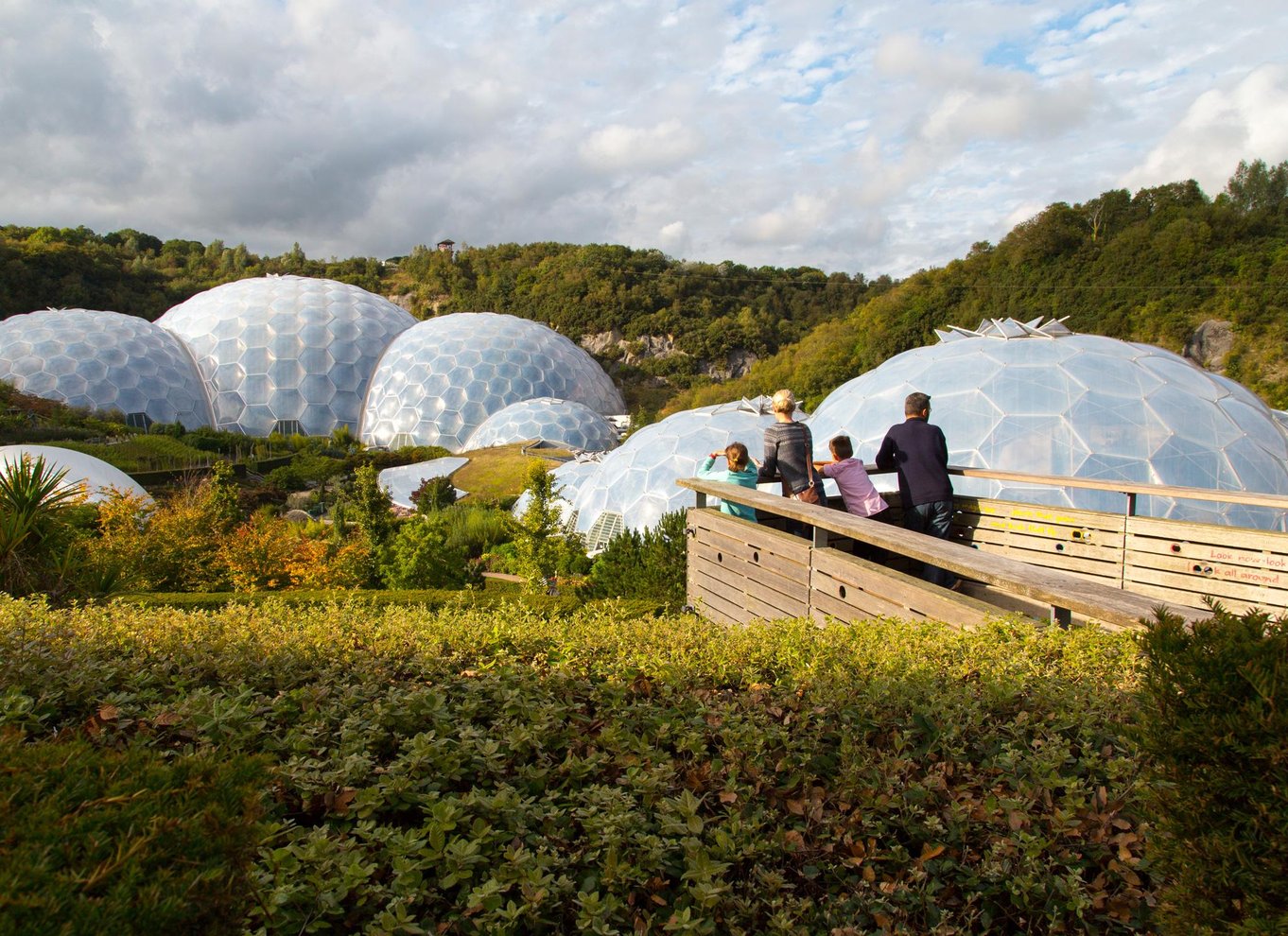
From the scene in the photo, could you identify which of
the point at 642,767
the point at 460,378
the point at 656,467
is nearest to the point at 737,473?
the point at 642,767

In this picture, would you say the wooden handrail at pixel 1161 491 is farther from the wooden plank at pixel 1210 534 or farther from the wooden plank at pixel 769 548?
the wooden plank at pixel 769 548

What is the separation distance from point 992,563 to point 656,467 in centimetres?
1146

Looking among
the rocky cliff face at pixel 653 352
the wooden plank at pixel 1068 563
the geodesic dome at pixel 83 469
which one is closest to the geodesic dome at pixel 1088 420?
the wooden plank at pixel 1068 563

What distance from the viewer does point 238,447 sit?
29.4m

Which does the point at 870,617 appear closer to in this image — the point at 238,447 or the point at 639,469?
the point at 639,469

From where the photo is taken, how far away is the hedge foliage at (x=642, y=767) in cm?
194

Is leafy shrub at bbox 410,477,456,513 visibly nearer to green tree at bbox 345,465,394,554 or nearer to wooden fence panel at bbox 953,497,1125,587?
green tree at bbox 345,465,394,554

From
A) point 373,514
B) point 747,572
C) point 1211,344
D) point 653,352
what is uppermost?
point 653,352

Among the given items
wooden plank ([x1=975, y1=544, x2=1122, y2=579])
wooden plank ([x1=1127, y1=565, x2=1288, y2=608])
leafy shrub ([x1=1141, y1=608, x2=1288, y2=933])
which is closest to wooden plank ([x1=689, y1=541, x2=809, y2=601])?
wooden plank ([x1=975, y1=544, x2=1122, y2=579])

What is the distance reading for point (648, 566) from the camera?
1045 cm

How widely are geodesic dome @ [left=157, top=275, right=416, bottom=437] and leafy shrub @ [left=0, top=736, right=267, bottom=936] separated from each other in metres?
37.5

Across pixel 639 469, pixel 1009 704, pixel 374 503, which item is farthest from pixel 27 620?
pixel 639 469

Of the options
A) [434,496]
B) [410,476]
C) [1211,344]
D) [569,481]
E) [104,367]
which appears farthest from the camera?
[104,367]

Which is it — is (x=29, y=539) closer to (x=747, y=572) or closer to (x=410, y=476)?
(x=747, y=572)
